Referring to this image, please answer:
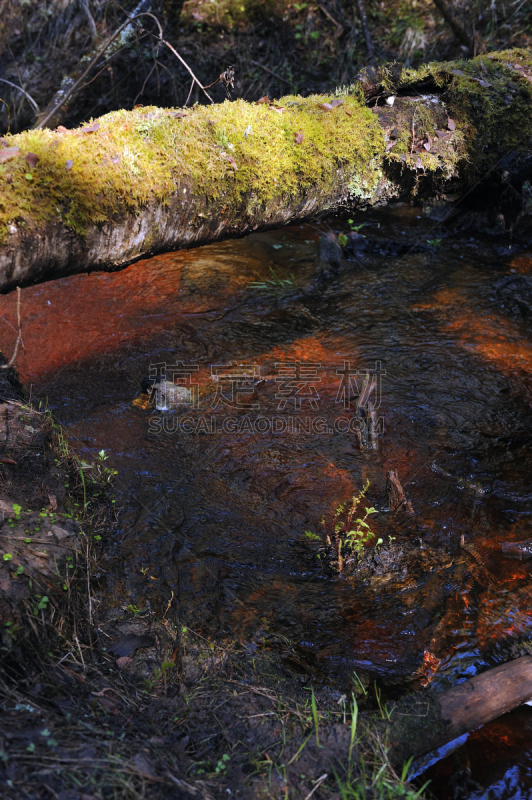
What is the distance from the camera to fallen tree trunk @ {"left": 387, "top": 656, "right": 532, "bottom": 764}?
6.76 ft

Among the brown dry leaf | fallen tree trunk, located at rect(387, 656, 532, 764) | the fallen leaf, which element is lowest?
the fallen leaf

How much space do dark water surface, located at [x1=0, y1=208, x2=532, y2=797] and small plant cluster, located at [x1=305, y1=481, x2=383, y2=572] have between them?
0.09 m

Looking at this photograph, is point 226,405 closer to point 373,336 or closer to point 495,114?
point 373,336

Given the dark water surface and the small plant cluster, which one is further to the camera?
the small plant cluster

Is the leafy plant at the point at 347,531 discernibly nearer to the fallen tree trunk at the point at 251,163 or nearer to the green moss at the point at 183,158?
the fallen tree trunk at the point at 251,163

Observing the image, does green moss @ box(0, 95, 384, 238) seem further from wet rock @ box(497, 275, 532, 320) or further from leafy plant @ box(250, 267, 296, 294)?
wet rock @ box(497, 275, 532, 320)

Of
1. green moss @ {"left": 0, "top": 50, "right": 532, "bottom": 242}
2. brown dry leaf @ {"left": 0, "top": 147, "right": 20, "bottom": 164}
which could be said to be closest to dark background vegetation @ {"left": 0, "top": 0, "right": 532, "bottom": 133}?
green moss @ {"left": 0, "top": 50, "right": 532, "bottom": 242}

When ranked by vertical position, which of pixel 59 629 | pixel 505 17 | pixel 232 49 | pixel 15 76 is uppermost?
pixel 505 17

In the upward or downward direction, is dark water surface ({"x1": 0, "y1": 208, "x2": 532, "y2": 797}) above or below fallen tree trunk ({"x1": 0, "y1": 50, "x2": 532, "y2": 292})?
below

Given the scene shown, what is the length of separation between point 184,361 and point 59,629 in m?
2.97

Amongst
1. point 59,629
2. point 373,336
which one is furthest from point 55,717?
point 373,336

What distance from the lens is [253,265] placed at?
642cm

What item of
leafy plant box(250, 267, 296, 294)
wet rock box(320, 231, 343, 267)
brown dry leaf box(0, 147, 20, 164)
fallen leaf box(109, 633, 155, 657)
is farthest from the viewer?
wet rock box(320, 231, 343, 267)

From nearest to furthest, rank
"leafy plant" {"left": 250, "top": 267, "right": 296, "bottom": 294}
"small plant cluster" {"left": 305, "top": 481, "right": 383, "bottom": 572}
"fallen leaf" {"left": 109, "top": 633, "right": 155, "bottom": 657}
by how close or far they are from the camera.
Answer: "fallen leaf" {"left": 109, "top": 633, "right": 155, "bottom": 657} < "small plant cluster" {"left": 305, "top": 481, "right": 383, "bottom": 572} < "leafy plant" {"left": 250, "top": 267, "right": 296, "bottom": 294}
